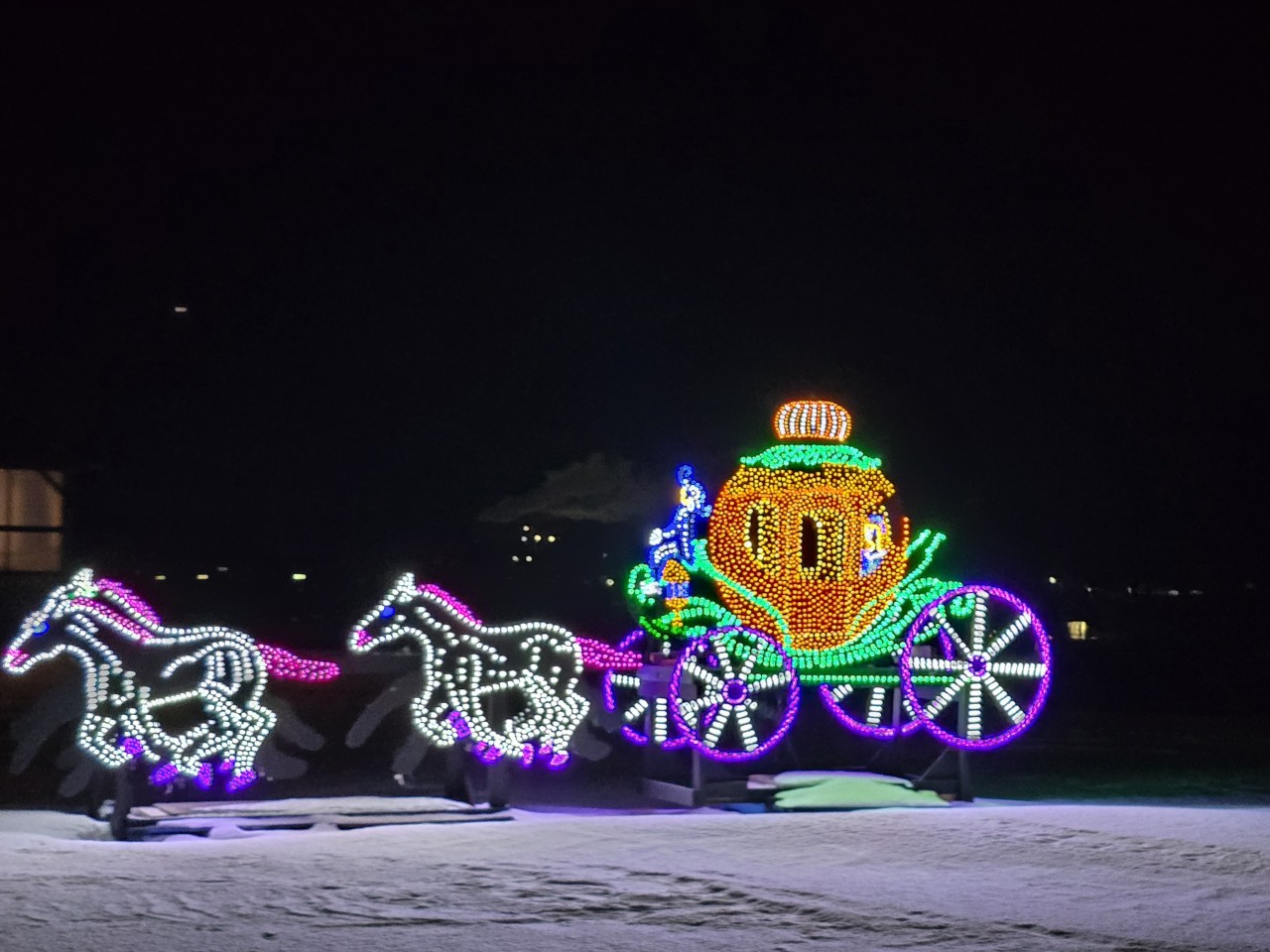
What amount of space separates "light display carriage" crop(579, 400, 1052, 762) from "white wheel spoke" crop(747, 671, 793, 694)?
0.01 metres

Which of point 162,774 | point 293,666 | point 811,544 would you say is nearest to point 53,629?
point 162,774

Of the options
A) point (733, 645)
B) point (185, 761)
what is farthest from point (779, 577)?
point (185, 761)

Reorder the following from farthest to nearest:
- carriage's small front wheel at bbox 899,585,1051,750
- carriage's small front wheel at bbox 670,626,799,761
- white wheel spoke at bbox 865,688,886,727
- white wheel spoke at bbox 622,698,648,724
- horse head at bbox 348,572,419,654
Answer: white wheel spoke at bbox 865,688,886,727, carriage's small front wheel at bbox 899,585,1051,750, white wheel spoke at bbox 622,698,648,724, carriage's small front wheel at bbox 670,626,799,761, horse head at bbox 348,572,419,654

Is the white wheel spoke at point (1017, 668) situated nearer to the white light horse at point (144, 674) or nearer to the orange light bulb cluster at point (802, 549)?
the orange light bulb cluster at point (802, 549)

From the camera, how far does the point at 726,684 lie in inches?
476

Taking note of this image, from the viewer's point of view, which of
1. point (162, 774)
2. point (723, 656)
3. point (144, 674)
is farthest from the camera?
point (723, 656)

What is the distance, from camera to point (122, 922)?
7.77m

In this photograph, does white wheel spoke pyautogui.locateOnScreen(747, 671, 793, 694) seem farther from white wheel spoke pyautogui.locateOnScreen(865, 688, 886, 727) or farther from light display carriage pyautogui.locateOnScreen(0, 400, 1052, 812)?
white wheel spoke pyautogui.locateOnScreen(865, 688, 886, 727)

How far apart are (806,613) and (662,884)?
3.96 m

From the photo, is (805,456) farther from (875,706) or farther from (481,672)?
(481,672)

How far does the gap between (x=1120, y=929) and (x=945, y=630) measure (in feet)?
15.8

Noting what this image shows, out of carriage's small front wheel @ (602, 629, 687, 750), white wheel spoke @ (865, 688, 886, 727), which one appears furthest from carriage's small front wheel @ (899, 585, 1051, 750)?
carriage's small front wheel @ (602, 629, 687, 750)

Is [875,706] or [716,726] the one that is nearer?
[716,726]

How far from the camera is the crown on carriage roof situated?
13.0 meters
